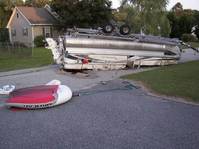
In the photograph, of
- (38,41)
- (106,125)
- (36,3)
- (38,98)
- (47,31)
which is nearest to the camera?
(106,125)

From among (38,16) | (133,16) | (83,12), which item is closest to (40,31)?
(38,16)

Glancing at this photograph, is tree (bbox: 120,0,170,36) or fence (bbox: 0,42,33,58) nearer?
fence (bbox: 0,42,33,58)

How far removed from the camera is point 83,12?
132 feet

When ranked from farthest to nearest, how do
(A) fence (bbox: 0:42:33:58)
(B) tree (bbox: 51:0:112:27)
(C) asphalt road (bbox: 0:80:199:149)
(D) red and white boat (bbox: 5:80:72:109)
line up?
(B) tree (bbox: 51:0:112:27) < (A) fence (bbox: 0:42:33:58) < (D) red and white boat (bbox: 5:80:72:109) < (C) asphalt road (bbox: 0:80:199:149)

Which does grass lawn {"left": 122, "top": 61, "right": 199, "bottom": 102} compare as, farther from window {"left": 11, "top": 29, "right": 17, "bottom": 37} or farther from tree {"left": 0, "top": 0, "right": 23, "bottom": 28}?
tree {"left": 0, "top": 0, "right": 23, "bottom": 28}

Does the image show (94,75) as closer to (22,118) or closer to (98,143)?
(22,118)

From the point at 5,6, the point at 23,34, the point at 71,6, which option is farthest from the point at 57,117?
the point at 5,6

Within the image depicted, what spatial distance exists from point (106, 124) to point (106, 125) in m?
0.08

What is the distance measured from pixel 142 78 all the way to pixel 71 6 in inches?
1132

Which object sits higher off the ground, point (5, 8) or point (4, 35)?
point (5, 8)

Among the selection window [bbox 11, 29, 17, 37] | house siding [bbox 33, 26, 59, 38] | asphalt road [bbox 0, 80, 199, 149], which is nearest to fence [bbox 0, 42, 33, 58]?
house siding [bbox 33, 26, 59, 38]

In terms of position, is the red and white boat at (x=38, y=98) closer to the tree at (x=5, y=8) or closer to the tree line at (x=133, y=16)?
the tree line at (x=133, y=16)

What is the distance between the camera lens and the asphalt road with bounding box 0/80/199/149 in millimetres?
6734

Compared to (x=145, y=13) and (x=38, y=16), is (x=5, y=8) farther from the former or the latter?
(x=145, y=13)
